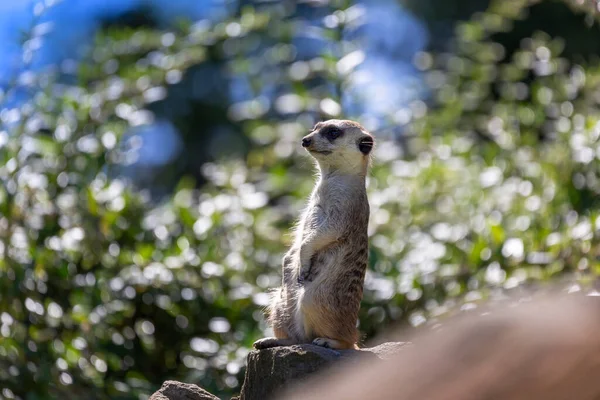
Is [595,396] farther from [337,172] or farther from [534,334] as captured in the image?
[337,172]

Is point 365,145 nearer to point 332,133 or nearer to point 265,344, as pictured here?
point 332,133

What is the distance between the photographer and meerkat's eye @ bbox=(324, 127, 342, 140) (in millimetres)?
3285

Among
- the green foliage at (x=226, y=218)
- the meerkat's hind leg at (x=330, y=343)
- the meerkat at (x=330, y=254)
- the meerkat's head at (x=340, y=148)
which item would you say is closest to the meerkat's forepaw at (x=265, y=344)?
the meerkat at (x=330, y=254)

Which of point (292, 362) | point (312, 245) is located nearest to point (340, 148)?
point (312, 245)

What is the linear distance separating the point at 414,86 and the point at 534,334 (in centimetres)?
558

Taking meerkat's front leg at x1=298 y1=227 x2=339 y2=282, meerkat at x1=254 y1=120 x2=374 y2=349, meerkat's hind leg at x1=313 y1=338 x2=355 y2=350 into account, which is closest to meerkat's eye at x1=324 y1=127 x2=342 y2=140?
meerkat at x1=254 y1=120 x2=374 y2=349

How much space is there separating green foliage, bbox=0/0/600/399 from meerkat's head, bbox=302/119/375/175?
1.59m

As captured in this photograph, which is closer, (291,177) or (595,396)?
(595,396)

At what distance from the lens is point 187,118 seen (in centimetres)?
1262

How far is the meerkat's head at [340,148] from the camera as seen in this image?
327 cm

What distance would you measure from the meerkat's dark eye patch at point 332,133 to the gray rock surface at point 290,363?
2.33ft

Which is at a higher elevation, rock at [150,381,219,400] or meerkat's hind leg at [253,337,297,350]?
meerkat's hind leg at [253,337,297,350]

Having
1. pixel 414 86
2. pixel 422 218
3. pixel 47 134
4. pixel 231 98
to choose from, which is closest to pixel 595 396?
pixel 422 218

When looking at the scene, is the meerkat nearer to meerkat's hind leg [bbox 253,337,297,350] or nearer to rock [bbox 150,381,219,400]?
meerkat's hind leg [bbox 253,337,297,350]
